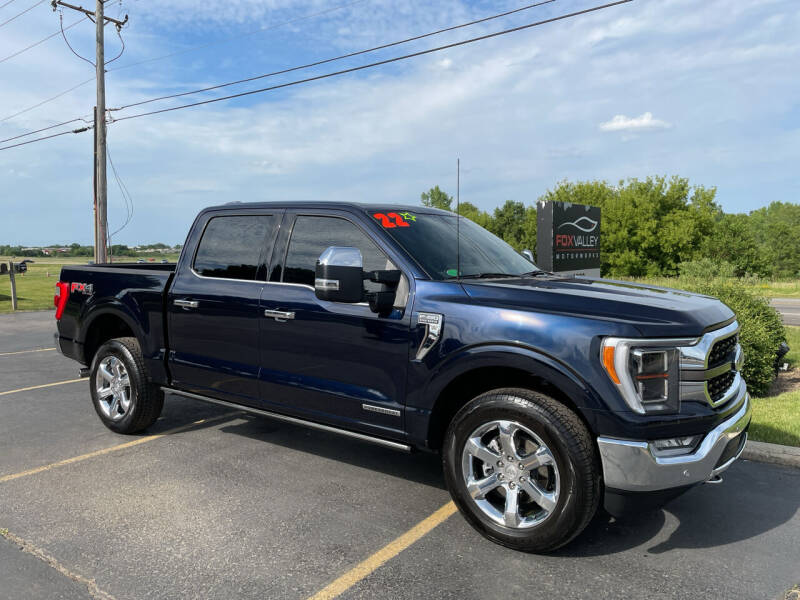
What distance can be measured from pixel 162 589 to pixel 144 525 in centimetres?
80

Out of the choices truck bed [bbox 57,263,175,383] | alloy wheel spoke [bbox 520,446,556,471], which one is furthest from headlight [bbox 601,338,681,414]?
truck bed [bbox 57,263,175,383]

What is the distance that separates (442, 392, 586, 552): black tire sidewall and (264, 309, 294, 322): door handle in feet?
4.62

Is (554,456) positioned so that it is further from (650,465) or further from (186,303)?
(186,303)

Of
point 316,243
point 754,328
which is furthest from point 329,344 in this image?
point 754,328

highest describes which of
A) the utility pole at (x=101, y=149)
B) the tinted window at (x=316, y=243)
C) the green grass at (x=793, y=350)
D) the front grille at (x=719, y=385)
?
the utility pole at (x=101, y=149)

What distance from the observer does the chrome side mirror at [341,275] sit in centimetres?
363

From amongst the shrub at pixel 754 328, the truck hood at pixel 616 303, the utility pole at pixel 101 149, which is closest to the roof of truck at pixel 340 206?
the truck hood at pixel 616 303

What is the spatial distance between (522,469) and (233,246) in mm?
2838

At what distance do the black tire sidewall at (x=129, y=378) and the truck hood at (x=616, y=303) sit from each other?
3206 mm

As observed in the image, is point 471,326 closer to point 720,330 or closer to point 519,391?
point 519,391

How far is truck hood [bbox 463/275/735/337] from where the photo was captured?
312 cm

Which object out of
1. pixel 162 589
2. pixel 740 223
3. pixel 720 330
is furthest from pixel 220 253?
pixel 740 223

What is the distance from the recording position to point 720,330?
3.41 metres

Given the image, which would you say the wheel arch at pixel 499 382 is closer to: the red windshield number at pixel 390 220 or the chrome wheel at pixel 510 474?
the chrome wheel at pixel 510 474
